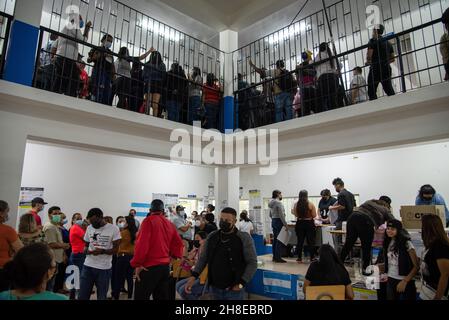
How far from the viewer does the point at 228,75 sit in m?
7.41

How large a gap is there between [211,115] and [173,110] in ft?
3.25

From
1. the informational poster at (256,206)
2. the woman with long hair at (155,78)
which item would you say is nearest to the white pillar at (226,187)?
the woman with long hair at (155,78)

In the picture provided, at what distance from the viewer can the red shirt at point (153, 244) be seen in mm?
3635

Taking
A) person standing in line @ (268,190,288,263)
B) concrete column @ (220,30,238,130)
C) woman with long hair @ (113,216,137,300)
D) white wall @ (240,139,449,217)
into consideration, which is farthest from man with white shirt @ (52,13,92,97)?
white wall @ (240,139,449,217)

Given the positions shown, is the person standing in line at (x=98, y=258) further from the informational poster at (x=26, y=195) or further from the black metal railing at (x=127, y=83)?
the informational poster at (x=26, y=195)

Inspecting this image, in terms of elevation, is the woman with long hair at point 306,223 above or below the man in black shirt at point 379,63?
below

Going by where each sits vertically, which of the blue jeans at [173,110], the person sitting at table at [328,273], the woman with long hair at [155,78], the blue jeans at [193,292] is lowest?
the blue jeans at [193,292]

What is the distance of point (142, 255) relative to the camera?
361 centimetres

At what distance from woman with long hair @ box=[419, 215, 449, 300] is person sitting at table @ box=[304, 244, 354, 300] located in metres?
0.67

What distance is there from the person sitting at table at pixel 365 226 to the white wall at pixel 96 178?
711 cm

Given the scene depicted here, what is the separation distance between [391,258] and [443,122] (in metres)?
2.18

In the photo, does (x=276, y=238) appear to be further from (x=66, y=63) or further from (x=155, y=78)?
(x=66, y=63)
